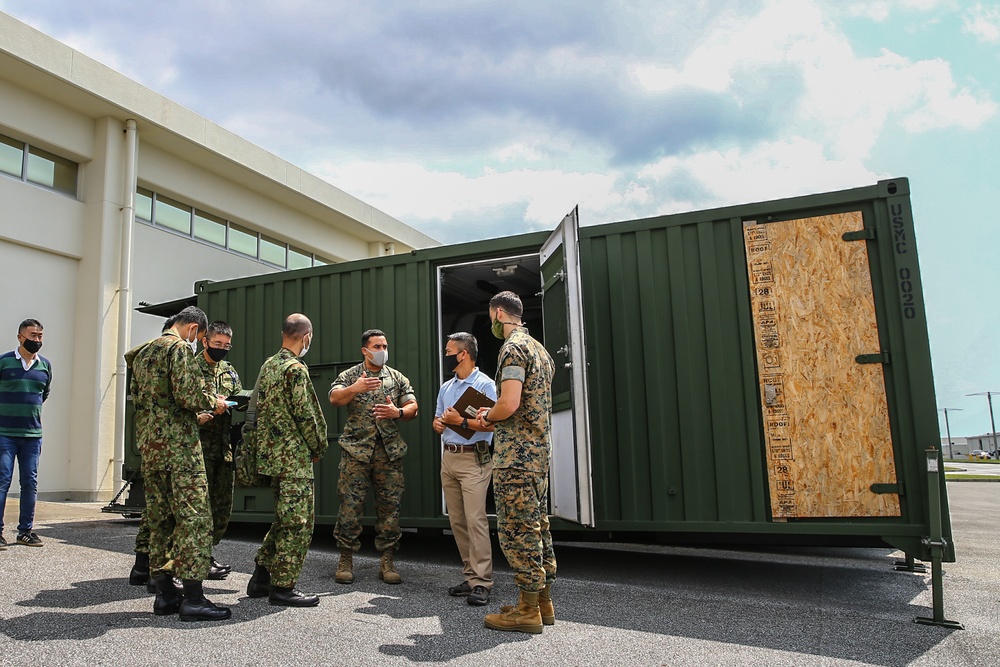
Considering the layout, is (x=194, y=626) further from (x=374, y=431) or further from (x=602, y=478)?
(x=602, y=478)

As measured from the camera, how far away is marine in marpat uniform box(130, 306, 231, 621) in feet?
11.6

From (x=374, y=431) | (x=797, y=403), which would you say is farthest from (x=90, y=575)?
(x=797, y=403)

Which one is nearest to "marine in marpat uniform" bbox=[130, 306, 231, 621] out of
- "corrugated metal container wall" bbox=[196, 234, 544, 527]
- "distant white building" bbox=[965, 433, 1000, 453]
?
"corrugated metal container wall" bbox=[196, 234, 544, 527]

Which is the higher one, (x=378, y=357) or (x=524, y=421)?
(x=378, y=357)

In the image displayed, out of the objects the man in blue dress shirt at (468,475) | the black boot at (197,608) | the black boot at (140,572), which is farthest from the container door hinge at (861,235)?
the black boot at (140,572)

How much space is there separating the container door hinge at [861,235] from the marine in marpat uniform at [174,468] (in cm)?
397

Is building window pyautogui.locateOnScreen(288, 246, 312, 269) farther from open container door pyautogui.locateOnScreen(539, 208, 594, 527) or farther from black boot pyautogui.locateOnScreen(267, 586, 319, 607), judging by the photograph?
black boot pyautogui.locateOnScreen(267, 586, 319, 607)

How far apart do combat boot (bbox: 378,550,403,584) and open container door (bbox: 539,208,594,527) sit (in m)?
1.14

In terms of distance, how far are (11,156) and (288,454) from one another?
29.1 ft

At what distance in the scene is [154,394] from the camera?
12.1ft

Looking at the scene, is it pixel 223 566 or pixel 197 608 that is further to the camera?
pixel 223 566

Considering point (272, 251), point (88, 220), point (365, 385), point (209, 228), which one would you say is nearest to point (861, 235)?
point (365, 385)

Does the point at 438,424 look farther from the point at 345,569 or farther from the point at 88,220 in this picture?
the point at 88,220

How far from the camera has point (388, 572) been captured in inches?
178
